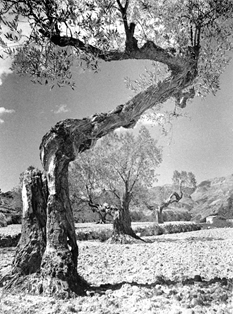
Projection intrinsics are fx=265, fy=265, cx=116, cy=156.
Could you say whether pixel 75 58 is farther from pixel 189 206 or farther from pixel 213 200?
pixel 189 206

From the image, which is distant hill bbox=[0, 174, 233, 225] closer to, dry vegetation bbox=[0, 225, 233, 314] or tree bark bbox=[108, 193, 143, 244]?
tree bark bbox=[108, 193, 143, 244]

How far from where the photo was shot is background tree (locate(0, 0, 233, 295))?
18.5ft

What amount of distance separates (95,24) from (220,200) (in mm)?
46178

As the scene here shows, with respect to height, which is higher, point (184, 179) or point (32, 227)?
point (184, 179)

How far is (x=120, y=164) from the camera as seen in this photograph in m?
23.7

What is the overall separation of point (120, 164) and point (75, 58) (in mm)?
17262

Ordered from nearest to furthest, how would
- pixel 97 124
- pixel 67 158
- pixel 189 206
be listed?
pixel 67 158
pixel 97 124
pixel 189 206

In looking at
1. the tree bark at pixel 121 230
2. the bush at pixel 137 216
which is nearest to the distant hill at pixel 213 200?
the bush at pixel 137 216

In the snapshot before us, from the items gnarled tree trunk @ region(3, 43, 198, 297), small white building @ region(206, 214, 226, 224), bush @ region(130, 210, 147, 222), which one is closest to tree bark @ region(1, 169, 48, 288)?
gnarled tree trunk @ region(3, 43, 198, 297)

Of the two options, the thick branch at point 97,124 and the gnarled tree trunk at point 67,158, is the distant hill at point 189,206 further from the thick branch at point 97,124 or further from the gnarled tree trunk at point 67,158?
the gnarled tree trunk at point 67,158

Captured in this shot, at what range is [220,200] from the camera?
46.8 m

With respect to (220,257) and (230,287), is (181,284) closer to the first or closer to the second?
(230,287)

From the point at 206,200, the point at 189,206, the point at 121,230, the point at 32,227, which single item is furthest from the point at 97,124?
the point at 189,206

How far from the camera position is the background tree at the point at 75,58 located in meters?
5.63
